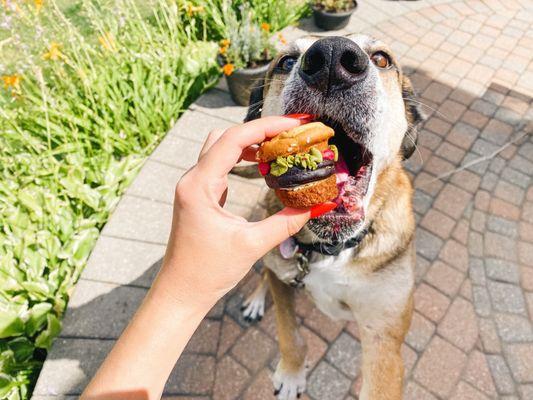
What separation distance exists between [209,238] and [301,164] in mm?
500

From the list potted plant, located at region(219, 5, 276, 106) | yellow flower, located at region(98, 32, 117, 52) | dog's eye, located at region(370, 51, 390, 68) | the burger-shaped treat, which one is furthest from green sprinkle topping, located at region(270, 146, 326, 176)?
yellow flower, located at region(98, 32, 117, 52)

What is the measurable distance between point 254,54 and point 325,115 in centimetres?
307

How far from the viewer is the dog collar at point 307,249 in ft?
7.10

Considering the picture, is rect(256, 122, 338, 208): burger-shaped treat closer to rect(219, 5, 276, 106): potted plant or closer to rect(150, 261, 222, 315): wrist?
rect(150, 261, 222, 315): wrist

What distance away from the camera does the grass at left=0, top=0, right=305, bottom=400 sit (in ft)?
9.34

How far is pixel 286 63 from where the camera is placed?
226 centimetres

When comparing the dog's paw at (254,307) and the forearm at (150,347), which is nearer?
the forearm at (150,347)

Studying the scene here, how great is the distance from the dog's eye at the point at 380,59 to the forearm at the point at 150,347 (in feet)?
5.60

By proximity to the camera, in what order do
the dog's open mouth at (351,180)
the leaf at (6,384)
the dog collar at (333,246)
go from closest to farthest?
the dog's open mouth at (351,180) < the dog collar at (333,246) < the leaf at (6,384)

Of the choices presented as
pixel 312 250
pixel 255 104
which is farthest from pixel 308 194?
pixel 255 104

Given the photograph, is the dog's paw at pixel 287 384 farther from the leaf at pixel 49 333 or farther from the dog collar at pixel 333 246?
the leaf at pixel 49 333

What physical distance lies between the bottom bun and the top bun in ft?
0.49

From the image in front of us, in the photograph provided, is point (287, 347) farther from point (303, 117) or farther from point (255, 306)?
point (303, 117)

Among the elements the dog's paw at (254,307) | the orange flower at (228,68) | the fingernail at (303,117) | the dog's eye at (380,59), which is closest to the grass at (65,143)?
the orange flower at (228,68)
